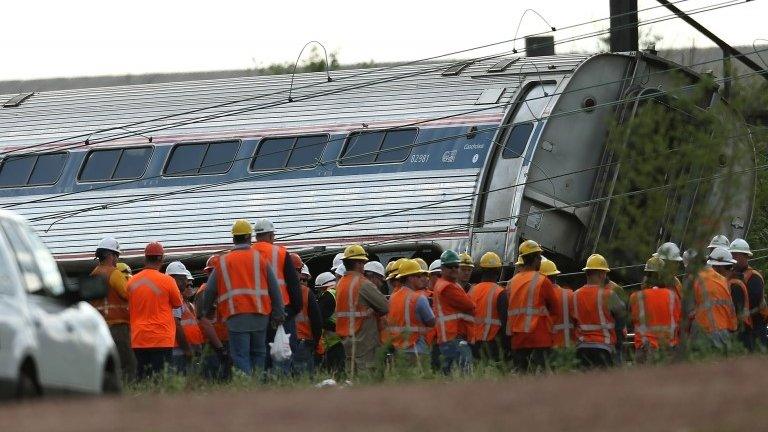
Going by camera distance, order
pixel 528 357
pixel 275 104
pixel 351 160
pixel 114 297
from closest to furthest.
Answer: pixel 528 357
pixel 114 297
pixel 351 160
pixel 275 104

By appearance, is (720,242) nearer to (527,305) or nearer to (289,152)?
(527,305)

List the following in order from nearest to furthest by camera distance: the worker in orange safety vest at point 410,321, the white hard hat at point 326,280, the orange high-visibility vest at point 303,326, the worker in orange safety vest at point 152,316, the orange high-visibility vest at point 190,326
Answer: the worker in orange safety vest at point 410,321 → the worker in orange safety vest at point 152,316 → the orange high-visibility vest at point 303,326 → the orange high-visibility vest at point 190,326 → the white hard hat at point 326,280

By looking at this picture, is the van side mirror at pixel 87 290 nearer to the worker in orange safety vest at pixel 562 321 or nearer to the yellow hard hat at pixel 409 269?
the worker in orange safety vest at pixel 562 321

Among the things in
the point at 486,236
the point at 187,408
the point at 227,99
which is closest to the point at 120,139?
the point at 227,99

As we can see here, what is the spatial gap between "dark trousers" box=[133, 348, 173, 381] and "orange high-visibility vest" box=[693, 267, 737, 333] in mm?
5480

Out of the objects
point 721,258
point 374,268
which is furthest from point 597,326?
point 374,268

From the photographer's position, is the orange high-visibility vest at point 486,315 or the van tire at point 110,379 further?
the orange high-visibility vest at point 486,315

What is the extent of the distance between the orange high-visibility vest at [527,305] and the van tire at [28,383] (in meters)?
8.07

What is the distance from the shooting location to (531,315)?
59.7 ft

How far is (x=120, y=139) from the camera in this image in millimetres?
28062

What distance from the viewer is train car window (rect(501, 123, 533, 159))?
2416cm

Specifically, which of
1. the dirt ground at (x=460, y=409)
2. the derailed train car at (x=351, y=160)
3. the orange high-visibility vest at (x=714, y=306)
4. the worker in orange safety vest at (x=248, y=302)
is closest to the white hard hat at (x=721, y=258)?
the orange high-visibility vest at (x=714, y=306)

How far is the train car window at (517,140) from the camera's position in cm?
2416

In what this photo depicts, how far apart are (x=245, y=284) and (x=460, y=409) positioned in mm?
8230
